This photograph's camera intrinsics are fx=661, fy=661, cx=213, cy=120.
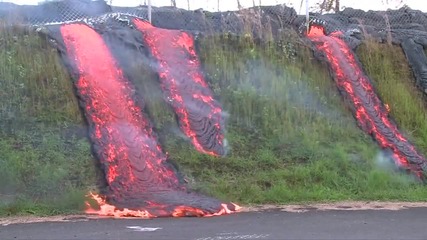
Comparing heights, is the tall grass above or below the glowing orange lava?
above

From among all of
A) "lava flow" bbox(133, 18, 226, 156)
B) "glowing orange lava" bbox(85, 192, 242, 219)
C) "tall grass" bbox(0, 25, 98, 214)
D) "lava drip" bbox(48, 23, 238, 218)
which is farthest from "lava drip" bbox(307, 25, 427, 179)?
"tall grass" bbox(0, 25, 98, 214)

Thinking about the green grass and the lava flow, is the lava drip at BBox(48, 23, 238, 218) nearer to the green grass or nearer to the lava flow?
the lava flow

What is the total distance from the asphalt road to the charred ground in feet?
3.89

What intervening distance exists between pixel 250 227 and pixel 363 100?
5.86m

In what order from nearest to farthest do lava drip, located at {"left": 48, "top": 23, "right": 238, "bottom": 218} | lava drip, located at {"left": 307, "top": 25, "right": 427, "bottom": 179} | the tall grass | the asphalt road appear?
1. the asphalt road
2. lava drip, located at {"left": 48, "top": 23, "right": 238, "bottom": 218}
3. the tall grass
4. lava drip, located at {"left": 307, "top": 25, "right": 427, "bottom": 179}

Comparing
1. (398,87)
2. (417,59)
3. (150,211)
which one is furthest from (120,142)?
(417,59)

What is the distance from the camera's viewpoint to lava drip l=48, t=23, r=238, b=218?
926cm

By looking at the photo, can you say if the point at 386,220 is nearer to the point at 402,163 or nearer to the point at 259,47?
the point at 402,163

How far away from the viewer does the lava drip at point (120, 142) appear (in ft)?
30.4

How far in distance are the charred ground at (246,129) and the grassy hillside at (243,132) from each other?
0.02 meters

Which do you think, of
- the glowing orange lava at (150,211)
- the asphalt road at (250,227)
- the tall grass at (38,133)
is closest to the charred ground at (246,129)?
the tall grass at (38,133)

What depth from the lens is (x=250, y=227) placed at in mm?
7863

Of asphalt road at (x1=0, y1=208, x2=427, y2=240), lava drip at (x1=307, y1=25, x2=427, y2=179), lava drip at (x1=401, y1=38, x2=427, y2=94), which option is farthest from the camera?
lava drip at (x1=401, y1=38, x2=427, y2=94)

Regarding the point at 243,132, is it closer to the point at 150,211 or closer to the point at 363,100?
the point at 363,100
